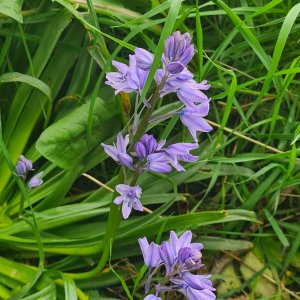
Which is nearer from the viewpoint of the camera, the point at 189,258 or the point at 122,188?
the point at 189,258

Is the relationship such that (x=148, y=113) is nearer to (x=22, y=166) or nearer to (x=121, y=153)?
(x=121, y=153)

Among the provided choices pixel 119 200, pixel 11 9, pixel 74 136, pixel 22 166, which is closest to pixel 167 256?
pixel 119 200

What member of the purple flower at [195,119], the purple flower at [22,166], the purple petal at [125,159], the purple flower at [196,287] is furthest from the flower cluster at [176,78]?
the purple flower at [22,166]

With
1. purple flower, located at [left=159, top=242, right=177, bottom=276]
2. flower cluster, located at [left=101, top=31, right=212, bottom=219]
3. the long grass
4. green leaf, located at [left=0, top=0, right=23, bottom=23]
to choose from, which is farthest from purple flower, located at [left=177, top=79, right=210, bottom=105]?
green leaf, located at [left=0, top=0, right=23, bottom=23]

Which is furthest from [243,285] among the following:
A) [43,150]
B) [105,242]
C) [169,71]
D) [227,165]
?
[169,71]

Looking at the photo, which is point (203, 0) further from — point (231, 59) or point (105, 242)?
point (105, 242)

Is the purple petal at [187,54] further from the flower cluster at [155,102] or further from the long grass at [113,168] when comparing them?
the long grass at [113,168]
